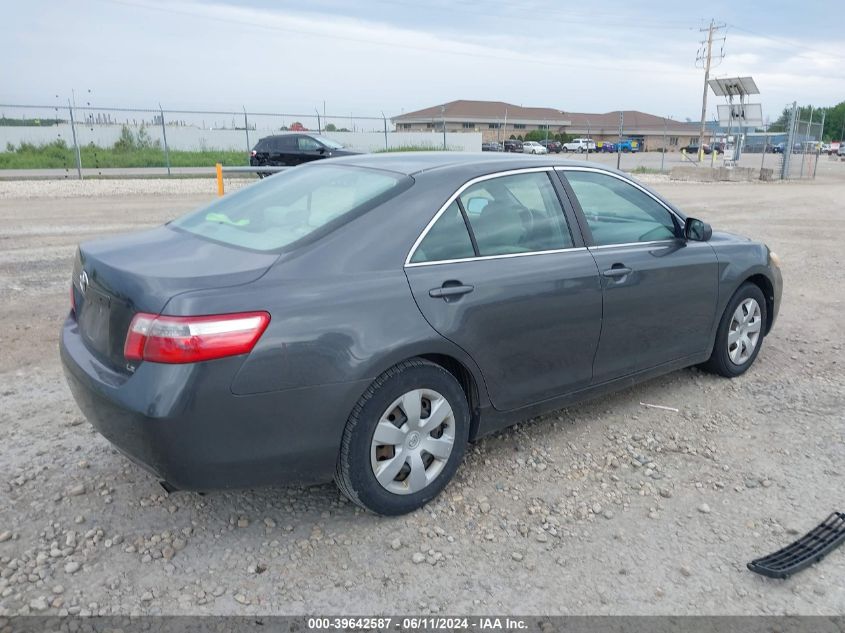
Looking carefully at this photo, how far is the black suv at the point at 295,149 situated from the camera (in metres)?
22.5

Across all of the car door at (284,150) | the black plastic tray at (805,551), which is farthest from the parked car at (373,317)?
the car door at (284,150)

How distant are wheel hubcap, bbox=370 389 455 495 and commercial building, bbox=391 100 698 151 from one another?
71.8 meters

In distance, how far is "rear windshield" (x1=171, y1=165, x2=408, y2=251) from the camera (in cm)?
319

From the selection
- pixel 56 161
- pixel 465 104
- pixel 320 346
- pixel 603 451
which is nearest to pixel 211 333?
pixel 320 346

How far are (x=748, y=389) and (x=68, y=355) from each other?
4153mm

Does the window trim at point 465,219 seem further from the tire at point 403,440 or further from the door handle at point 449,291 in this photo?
the tire at point 403,440

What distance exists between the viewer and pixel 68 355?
10.4 ft

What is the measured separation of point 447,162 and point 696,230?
1761 mm

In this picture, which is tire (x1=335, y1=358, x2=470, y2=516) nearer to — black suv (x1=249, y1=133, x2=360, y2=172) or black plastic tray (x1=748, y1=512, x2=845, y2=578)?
black plastic tray (x1=748, y1=512, x2=845, y2=578)

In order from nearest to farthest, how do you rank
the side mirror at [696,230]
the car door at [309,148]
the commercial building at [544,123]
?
the side mirror at [696,230], the car door at [309,148], the commercial building at [544,123]

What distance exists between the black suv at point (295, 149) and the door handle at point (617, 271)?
1909 cm

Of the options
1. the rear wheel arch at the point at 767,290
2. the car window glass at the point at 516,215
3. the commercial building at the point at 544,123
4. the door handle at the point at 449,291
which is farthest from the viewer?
the commercial building at the point at 544,123

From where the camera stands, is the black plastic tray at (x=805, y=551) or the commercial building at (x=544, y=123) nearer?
the black plastic tray at (x=805, y=551)

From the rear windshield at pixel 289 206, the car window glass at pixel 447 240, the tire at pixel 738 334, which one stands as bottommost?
the tire at pixel 738 334
